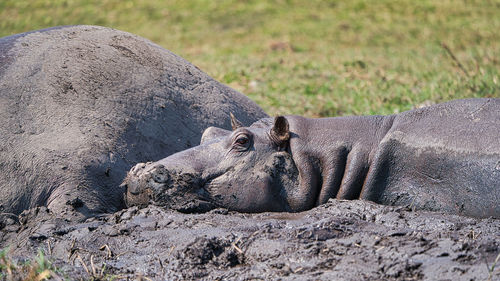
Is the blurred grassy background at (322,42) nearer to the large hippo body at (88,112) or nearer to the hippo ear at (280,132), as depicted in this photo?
the large hippo body at (88,112)

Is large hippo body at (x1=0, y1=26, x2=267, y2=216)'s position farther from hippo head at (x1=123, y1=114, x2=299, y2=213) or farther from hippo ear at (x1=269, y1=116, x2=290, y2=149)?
hippo ear at (x1=269, y1=116, x2=290, y2=149)

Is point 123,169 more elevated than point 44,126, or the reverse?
point 44,126

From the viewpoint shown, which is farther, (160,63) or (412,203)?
(160,63)

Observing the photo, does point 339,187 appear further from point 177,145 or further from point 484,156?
point 177,145

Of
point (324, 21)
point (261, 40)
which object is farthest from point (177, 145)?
point (324, 21)

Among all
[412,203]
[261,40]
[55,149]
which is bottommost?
[261,40]

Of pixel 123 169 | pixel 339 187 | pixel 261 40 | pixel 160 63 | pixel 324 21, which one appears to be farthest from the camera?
pixel 324 21

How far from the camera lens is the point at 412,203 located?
4262mm

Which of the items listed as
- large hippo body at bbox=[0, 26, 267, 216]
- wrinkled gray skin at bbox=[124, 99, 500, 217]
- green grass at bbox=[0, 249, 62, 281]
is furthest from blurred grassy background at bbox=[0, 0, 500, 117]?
green grass at bbox=[0, 249, 62, 281]

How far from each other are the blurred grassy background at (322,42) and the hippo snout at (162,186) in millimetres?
3619

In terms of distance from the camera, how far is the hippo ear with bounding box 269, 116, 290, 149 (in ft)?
14.8

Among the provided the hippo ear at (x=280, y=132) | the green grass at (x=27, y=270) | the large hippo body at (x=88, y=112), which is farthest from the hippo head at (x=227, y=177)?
the green grass at (x=27, y=270)

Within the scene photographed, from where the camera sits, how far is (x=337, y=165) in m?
4.49

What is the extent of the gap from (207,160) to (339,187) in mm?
918
